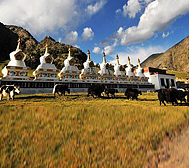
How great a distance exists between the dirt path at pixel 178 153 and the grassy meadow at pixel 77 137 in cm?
27

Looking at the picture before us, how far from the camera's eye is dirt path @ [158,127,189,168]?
2.25 meters

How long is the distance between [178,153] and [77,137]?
2.30m

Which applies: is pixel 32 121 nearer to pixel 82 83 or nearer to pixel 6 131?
pixel 6 131

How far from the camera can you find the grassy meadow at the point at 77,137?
6.88 ft

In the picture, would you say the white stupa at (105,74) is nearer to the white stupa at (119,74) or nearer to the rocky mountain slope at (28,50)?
the white stupa at (119,74)

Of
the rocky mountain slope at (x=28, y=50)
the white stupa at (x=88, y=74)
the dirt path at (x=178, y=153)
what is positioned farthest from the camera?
the rocky mountain slope at (x=28, y=50)

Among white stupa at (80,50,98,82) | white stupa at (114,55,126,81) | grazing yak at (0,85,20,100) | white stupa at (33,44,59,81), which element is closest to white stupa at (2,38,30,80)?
white stupa at (33,44,59,81)

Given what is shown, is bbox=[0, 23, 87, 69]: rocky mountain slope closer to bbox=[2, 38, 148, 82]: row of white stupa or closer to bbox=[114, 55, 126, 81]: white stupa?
bbox=[2, 38, 148, 82]: row of white stupa

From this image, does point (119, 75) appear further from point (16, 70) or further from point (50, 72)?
point (16, 70)

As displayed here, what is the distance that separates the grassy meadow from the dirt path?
0.27 meters

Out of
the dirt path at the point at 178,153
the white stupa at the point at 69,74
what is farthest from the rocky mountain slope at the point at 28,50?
the dirt path at the point at 178,153

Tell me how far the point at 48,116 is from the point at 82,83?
90.1ft

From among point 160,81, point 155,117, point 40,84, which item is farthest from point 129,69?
point 155,117

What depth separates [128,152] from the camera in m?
2.44
